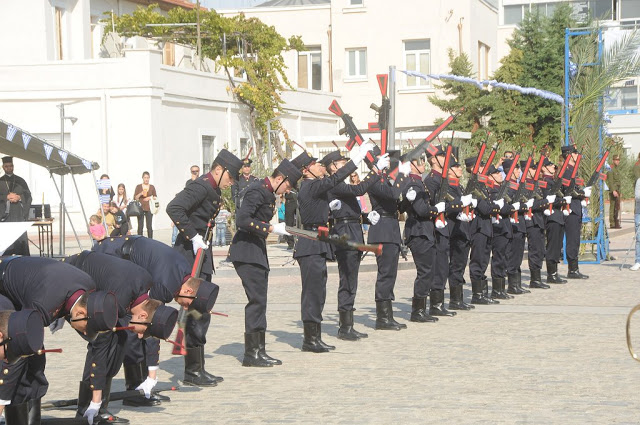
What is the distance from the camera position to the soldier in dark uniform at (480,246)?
14703 mm

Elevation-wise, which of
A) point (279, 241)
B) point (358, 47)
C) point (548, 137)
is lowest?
point (279, 241)

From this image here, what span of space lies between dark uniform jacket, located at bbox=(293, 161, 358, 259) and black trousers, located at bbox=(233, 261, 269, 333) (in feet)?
2.80

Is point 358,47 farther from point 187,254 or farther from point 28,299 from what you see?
point 28,299

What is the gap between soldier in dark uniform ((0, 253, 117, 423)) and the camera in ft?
22.2

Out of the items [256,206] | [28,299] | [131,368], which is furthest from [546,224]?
[28,299]

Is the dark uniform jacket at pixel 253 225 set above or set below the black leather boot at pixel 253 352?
above

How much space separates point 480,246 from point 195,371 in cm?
632

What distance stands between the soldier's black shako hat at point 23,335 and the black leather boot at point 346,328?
561 centimetres

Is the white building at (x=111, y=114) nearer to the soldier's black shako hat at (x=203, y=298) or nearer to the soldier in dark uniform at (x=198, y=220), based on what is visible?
the soldier in dark uniform at (x=198, y=220)

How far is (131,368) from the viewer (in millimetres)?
8711

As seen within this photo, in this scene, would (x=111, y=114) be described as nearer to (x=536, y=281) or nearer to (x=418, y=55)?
(x=418, y=55)

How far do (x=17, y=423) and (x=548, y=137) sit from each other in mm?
38132

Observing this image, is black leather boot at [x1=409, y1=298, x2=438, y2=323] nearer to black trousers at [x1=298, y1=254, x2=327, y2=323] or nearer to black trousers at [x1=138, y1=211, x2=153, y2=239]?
black trousers at [x1=298, y1=254, x2=327, y2=323]

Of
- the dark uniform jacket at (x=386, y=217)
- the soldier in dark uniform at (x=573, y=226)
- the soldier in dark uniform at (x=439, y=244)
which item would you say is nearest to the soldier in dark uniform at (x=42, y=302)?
the dark uniform jacket at (x=386, y=217)
